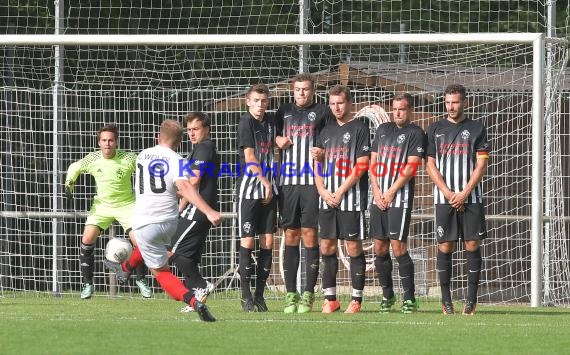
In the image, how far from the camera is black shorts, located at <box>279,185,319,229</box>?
489 inches

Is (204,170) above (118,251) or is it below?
above

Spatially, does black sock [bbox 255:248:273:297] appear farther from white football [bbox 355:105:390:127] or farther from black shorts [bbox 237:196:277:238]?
white football [bbox 355:105:390:127]

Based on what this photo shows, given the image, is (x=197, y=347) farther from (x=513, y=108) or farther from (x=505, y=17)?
(x=505, y=17)

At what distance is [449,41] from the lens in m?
13.8

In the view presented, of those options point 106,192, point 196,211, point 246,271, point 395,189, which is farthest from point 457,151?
point 106,192

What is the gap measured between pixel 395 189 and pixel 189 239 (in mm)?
2090

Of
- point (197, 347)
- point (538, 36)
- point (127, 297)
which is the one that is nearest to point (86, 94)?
point (127, 297)

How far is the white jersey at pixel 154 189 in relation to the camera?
1064 cm

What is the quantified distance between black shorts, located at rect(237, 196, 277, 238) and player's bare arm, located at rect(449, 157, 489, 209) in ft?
5.67

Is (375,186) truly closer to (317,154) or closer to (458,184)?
(317,154)

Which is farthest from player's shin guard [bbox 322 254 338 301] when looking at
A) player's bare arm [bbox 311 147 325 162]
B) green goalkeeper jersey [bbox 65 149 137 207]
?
green goalkeeper jersey [bbox 65 149 137 207]

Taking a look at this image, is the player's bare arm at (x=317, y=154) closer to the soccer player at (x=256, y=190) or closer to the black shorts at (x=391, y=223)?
the soccer player at (x=256, y=190)

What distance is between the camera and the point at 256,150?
12.4m

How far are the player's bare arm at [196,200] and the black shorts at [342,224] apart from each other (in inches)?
87.5
